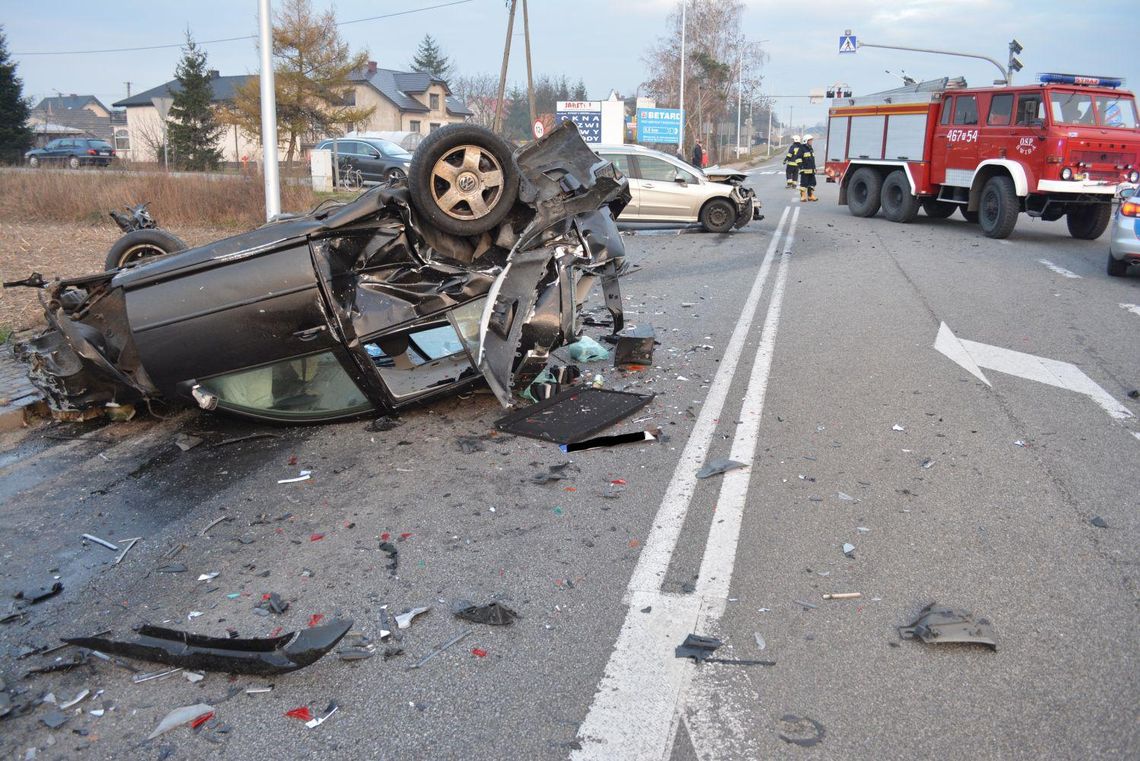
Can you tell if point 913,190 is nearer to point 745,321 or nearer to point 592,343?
point 745,321

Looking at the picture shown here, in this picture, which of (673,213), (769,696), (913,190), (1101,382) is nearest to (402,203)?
(769,696)

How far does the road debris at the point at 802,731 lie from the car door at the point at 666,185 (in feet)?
51.1

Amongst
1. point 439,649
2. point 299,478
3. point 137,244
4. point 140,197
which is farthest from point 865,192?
point 439,649

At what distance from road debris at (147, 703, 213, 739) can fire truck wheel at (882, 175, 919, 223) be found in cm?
1880

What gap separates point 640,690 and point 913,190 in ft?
59.0

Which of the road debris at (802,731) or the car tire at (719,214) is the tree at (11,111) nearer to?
the car tire at (719,214)

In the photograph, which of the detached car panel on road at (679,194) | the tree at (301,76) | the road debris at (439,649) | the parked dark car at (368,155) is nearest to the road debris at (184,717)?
the road debris at (439,649)

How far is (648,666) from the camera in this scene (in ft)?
10.4

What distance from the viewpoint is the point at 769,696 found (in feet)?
9.78

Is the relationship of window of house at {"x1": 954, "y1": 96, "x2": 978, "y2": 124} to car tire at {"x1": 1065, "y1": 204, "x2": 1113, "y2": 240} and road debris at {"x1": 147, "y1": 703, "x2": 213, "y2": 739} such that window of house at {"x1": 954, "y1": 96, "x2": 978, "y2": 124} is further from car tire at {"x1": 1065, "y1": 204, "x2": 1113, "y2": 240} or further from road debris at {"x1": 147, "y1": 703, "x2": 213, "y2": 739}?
road debris at {"x1": 147, "y1": 703, "x2": 213, "y2": 739}

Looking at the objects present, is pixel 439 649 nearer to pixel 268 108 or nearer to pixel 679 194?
pixel 268 108

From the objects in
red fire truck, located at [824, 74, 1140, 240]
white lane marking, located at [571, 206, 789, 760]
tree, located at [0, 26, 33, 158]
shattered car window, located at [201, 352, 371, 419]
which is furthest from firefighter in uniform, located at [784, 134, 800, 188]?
tree, located at [0, 26, 33, 158]

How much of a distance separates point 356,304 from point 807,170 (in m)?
23.4

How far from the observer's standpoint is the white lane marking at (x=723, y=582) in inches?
109
